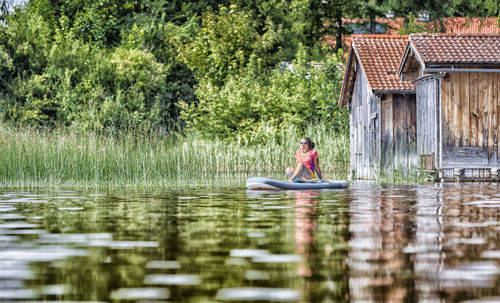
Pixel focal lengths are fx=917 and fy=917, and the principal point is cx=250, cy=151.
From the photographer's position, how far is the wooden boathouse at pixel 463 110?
83.9ft

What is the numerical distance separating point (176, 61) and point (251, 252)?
4170 cm

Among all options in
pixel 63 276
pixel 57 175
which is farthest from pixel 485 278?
pixel 57 175

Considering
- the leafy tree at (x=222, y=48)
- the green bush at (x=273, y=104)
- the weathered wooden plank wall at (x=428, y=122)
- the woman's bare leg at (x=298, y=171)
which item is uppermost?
the leafy tree at (x=222, y=48)

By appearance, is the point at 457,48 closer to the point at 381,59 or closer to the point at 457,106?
the point at 457,106

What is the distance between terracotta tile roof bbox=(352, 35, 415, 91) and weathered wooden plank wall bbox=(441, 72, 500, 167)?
438 centimetres

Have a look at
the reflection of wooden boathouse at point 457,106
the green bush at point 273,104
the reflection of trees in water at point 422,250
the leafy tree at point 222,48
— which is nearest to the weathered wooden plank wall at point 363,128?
the reflection of wooden boathouse at point 457,106

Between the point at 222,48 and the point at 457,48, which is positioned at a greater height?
the point at 222,48

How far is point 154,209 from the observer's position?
14922 millimetres

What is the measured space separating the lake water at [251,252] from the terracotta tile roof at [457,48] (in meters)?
10.2

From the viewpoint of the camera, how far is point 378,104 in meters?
31.2

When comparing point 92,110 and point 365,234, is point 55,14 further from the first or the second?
point 365,234

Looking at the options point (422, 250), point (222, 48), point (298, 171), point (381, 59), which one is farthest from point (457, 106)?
point (222, 48)

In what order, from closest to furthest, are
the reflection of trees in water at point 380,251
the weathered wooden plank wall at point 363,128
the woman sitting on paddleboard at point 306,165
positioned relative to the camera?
the reflection of trees in water at point 380,251
the woman sitting on paddleboard at point 306,165
the weathered wooden plank wall at point 363,128

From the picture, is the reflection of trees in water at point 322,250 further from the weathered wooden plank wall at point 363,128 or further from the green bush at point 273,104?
the green bush at point 273,104
